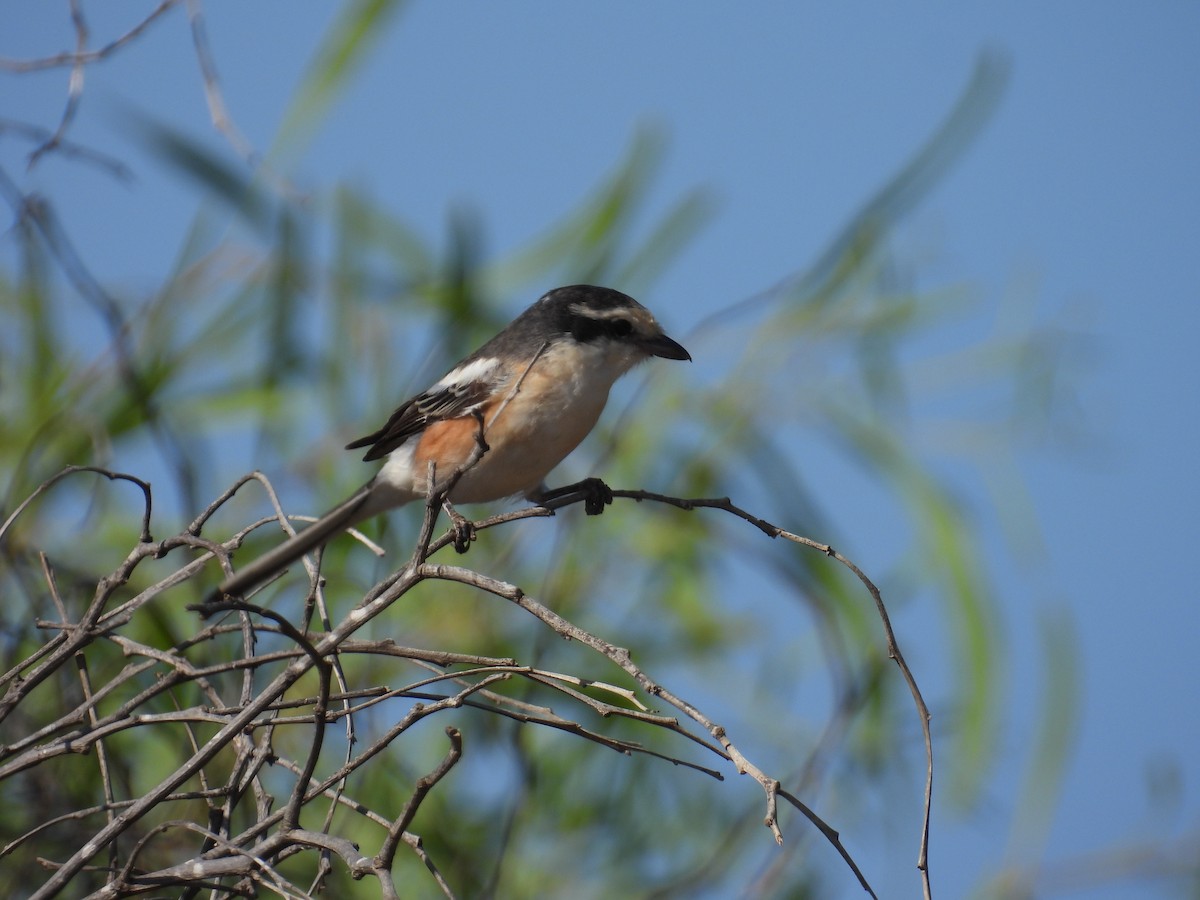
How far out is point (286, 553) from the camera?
1.75 m

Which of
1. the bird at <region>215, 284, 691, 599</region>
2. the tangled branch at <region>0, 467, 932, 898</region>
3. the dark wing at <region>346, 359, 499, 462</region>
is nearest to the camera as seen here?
the tangled branch at <region>0, 467, 932, 898</region>

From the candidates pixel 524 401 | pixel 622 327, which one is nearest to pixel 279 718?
pixel 524 401

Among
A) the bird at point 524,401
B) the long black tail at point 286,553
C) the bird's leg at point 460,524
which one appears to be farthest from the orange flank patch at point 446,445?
the long black tail at point 286,553

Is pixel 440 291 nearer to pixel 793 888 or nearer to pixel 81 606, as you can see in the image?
pixel 81 606

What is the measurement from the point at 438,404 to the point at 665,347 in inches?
27.6

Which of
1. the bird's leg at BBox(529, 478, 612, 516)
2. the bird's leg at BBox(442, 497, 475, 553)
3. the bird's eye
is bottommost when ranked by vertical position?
the bird's leg at BBox(442, 497, 475, 553)

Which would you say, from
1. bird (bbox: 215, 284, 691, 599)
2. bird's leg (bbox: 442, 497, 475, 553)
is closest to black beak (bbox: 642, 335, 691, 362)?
bird (bbox: 215, 284, 691, 599)

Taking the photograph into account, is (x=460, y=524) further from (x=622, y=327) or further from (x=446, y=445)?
(x=622, y=327)

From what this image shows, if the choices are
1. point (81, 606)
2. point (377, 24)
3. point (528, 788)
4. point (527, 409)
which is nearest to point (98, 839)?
point (81, 606)

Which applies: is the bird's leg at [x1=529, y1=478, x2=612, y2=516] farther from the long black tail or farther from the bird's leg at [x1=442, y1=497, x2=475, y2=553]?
the long black tail

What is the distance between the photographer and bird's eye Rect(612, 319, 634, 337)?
11.6 feet

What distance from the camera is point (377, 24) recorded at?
356 cm

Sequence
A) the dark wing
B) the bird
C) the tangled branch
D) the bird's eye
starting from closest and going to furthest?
1. the tangled branch
2. the bird
3. the dark wing
4. the bird's eye

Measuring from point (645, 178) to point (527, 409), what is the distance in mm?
1007
